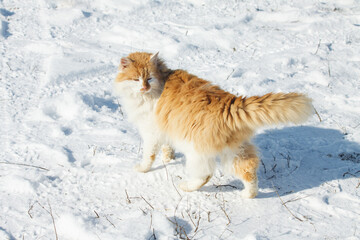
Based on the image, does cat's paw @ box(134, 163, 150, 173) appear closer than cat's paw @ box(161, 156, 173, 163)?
Yes

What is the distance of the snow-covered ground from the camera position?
2.78 metres

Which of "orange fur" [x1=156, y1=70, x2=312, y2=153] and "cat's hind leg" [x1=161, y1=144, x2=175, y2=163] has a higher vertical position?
"orange fur" [x1=156, y1=70, x2=312, y2=153]

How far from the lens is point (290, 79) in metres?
4.88

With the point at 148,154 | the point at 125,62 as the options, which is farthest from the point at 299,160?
the point at 125,62

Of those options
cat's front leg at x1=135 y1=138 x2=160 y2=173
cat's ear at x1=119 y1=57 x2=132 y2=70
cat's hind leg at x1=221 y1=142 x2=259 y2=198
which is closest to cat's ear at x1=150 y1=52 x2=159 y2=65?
cat's ear at x1=119 y1=57 x2=132 y2=70

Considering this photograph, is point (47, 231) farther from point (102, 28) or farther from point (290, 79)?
point (102, 28)

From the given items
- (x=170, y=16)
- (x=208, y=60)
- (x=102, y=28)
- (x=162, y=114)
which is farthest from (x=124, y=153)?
(x=170, y=16)

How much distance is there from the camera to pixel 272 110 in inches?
99.4

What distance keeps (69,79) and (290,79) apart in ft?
10.7

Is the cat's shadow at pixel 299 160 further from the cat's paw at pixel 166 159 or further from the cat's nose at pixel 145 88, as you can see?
the cat's nose at pixel 145 88

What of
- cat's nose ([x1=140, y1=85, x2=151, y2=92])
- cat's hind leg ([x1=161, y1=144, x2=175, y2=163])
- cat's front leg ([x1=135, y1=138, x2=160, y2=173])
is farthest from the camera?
cat's hind leg ([x1=161, y1=144, x2=175, y2=163])

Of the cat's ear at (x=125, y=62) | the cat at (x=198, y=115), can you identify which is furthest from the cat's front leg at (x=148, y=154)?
the cat's ear at (x=125, y=62)

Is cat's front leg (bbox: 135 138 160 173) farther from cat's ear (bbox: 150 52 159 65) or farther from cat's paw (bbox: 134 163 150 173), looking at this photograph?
cat's ear (bbox: 150 52 159 65)

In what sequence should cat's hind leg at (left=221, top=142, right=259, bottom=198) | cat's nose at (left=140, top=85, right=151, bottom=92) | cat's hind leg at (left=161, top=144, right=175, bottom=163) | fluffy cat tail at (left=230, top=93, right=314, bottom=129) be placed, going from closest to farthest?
fluffy cat tail at (left=230, top=93, right=314, bottom=129) → cat's hind leg at (left=221, top=142, right=259, bottom=198) → cat's nose at (left=140, top=85, right=151, bottom=92) → cat's hind leg at (left=161, top=144, right=175, bottom=163)
